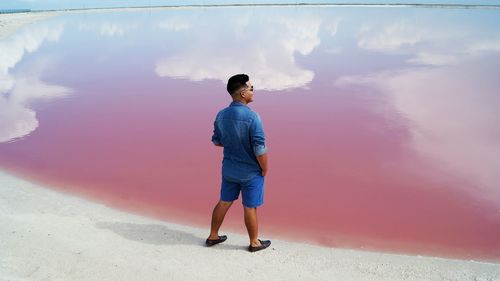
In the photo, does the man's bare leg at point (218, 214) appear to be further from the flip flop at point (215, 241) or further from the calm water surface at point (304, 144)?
the calm water surface at point (304, 144)

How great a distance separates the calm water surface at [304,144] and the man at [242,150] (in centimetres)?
76

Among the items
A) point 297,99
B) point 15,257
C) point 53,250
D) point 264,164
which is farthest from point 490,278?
point 297,99

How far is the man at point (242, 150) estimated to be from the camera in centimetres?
304

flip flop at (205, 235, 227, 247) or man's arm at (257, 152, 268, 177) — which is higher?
man's arm at (257, 152, 268, 177)

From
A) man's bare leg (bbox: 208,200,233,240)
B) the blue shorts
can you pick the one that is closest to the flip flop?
man's bare leg (bbox: 208,200,233,240)

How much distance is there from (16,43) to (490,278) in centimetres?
2430

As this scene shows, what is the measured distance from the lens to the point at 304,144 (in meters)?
6.18

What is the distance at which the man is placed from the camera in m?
3.04

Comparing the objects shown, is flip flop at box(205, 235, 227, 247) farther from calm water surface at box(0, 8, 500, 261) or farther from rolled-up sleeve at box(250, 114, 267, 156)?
rolled-up sleeve at box(250, 114, 267, 156)

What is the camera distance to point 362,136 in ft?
21.3

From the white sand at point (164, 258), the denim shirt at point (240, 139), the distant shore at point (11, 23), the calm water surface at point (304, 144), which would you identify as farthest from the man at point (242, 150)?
the distant shore at point (11, 23)

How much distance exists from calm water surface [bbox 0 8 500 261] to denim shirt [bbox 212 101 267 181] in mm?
978

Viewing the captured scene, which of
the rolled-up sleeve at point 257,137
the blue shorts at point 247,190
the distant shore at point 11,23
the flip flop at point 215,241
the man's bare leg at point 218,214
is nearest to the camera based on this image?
the rolled-up sleeve at point 257,137

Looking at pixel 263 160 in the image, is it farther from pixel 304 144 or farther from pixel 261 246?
pixel 304 144
